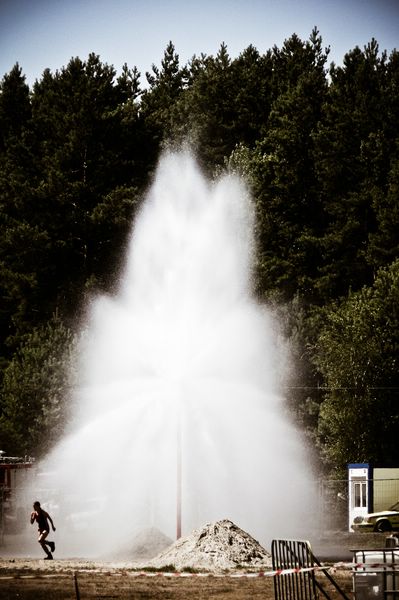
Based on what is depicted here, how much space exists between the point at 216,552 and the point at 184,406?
2609cm

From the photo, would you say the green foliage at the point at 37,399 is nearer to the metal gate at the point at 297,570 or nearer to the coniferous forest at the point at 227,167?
the coniferous forest at the point at 227,167

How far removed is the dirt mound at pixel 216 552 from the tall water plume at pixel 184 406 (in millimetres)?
12212

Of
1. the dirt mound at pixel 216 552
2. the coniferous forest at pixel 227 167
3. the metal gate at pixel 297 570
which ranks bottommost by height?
the dirt mound at pixel 216 552

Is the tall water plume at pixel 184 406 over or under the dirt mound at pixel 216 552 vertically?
over

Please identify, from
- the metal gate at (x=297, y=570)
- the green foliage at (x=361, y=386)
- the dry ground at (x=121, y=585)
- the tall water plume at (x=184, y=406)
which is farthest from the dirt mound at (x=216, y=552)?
the green foliage at (x=361, y=386)

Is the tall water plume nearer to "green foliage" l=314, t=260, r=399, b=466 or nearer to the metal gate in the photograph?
"green foliage" l=314, t=260, r=399, b=466

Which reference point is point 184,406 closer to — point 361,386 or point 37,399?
point 361,386

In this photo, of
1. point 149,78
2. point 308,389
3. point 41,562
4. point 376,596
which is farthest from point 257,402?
point 149,78

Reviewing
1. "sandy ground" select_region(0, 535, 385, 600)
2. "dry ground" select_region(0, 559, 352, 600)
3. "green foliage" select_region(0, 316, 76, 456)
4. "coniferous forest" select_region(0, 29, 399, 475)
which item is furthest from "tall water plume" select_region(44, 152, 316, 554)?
"dry ground" select_region(0, 559, 352, 600)

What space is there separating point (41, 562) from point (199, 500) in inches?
773

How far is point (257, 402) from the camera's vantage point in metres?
62.2

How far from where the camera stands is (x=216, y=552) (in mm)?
29750

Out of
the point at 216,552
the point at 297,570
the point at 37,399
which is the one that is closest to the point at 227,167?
the point at 37,399

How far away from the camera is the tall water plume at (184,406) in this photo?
5166 cm
